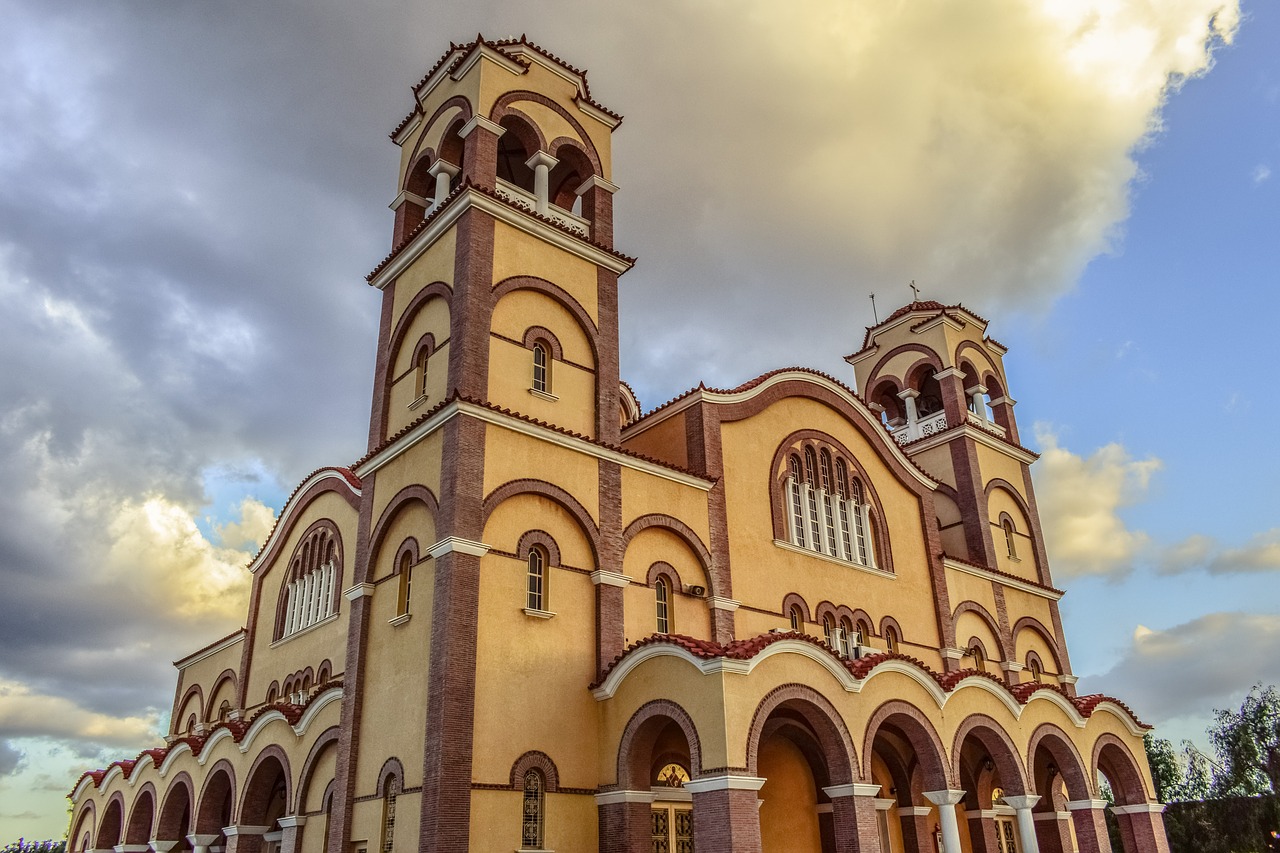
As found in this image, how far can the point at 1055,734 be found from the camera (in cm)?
2066

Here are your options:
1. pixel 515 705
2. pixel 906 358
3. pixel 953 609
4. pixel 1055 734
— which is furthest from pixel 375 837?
pixel 906 358

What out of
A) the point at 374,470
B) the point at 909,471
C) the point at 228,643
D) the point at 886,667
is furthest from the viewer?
→ the point at 228,643

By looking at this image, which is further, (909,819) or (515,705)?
(909,819)

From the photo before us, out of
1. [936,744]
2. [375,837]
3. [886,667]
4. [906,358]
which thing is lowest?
[375,837]

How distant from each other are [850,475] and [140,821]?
20.3 meters

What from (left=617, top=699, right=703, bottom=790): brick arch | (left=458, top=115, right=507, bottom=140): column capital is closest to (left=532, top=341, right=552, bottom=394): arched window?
(left=458, top=115, right=507, bottom=140): column capital

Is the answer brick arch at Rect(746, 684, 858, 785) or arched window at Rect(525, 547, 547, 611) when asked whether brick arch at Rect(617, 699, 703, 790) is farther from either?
arched window at Rect(525, 547, 547, 611)

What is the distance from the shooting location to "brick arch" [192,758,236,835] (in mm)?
21844

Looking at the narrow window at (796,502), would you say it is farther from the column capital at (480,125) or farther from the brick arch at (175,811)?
the brick arch at (175,811)

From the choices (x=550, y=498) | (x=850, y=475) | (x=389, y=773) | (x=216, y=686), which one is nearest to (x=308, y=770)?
(x=389, y=773)

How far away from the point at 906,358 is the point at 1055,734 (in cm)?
1421

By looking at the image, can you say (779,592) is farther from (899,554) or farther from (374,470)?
(374,470)

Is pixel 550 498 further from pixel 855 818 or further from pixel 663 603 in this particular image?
pixel 855 818

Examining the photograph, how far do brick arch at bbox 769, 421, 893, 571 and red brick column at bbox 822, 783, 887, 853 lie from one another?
702 cm
